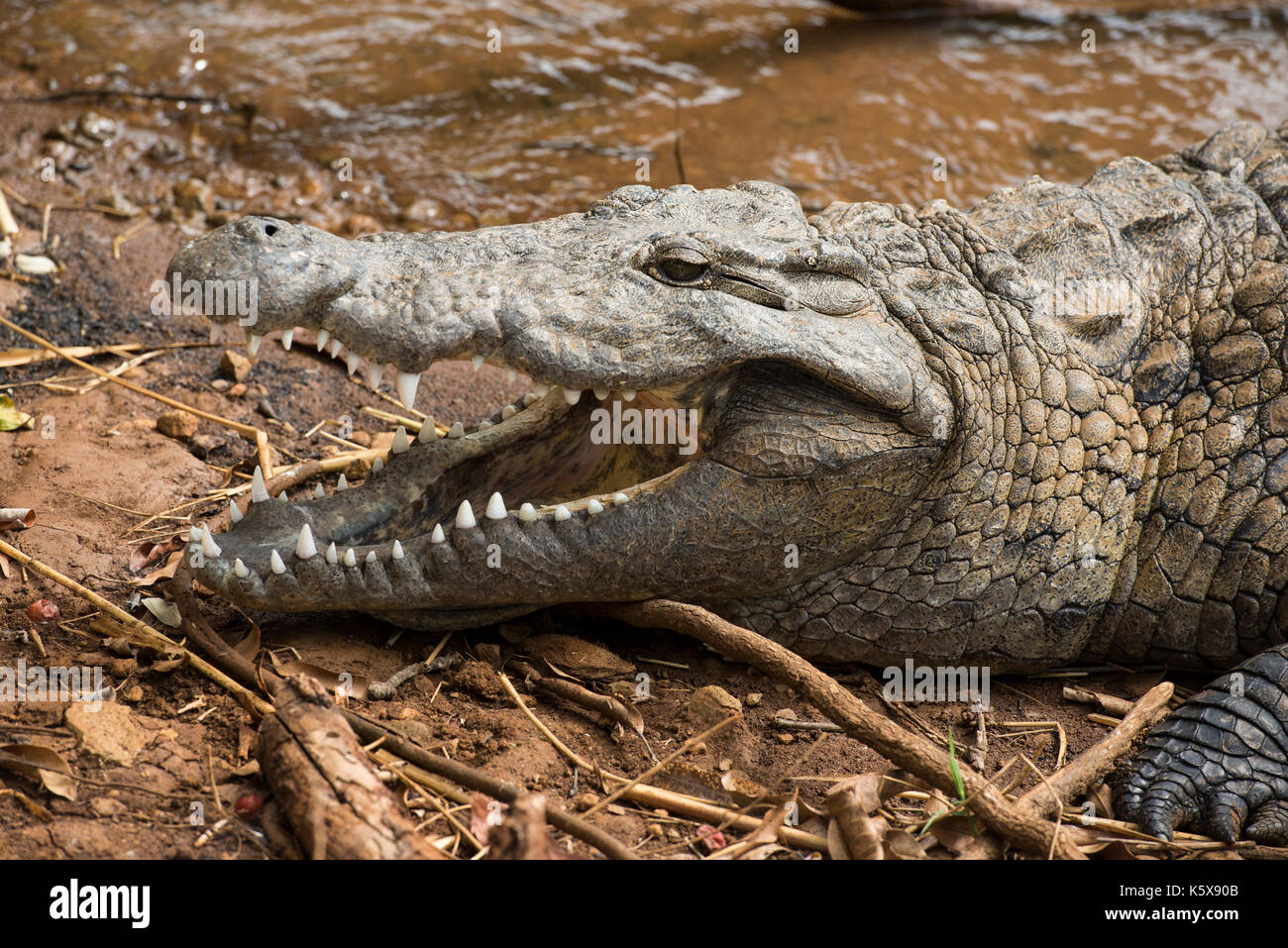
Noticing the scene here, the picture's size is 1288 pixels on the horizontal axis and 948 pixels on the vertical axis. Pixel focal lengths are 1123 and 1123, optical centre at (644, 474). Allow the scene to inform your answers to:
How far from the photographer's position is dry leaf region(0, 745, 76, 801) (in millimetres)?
2650

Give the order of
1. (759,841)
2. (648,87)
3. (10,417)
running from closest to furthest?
(759,841)
(10,417)
(648,87)

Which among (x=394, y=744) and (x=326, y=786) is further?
(x=394, y=744)

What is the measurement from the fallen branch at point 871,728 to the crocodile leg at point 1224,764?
434 millimetres

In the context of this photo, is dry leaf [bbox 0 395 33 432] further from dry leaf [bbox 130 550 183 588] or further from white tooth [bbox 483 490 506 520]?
white tooth [bbox 483 490 506 520]

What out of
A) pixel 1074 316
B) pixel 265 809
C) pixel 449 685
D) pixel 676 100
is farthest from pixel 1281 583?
pixel 676 100

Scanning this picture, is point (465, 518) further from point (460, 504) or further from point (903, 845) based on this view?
point (903, 845)

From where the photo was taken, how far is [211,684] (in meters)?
3.12

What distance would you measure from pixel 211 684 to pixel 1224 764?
289 centimetres

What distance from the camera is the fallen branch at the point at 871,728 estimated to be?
2838mm

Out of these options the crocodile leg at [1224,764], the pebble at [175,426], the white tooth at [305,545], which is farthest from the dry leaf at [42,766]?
the crocodile leg at [1224,764]
